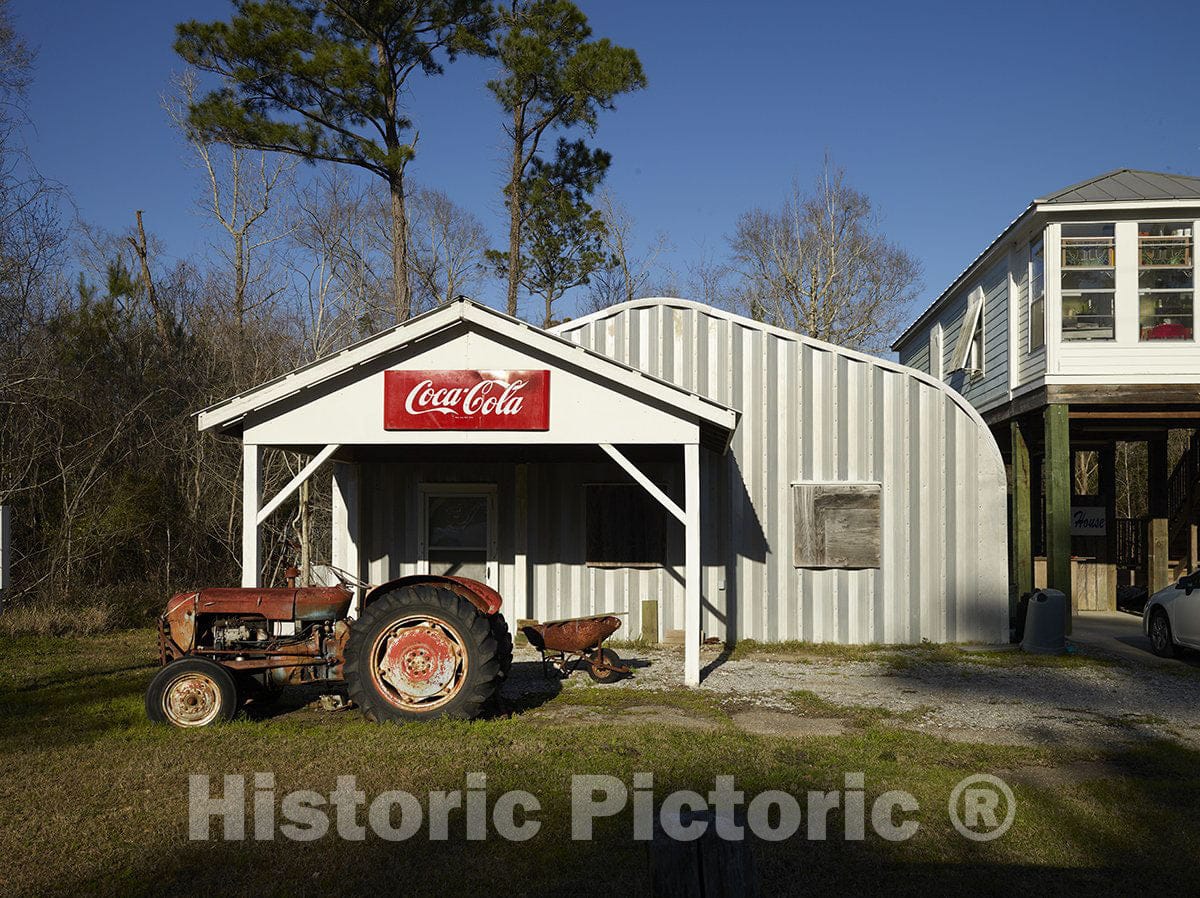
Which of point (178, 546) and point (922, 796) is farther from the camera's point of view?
point (178, 546)

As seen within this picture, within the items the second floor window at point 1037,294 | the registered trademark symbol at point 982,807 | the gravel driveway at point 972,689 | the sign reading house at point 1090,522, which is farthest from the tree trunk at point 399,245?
the registered trademark symbol at point 982,807

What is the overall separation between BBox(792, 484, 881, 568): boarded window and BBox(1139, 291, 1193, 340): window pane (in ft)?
15.1

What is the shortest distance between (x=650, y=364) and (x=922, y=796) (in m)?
8.17

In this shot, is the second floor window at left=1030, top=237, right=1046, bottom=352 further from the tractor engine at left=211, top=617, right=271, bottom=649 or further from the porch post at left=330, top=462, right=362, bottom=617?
the tractor engine at left=211, top=617, right=271, bottom=649

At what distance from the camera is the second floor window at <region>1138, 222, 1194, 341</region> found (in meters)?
13.6

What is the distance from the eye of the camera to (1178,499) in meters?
19.8

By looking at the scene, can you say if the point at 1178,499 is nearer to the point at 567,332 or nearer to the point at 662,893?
the point at 567,332

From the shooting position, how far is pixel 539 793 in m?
6.06

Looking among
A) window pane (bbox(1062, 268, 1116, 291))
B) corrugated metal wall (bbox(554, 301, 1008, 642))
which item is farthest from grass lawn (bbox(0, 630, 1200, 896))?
window pane (bbox(1062, 268, 1116, 291))

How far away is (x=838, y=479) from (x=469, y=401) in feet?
18.1

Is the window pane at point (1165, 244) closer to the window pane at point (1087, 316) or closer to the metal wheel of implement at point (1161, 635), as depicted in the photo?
the window pane at point (1087, 316)

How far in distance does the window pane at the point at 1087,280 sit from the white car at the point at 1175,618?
13.5 ft

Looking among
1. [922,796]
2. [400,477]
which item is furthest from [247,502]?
[922,796]

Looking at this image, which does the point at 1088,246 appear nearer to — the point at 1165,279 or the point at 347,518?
the point at 1165,279
